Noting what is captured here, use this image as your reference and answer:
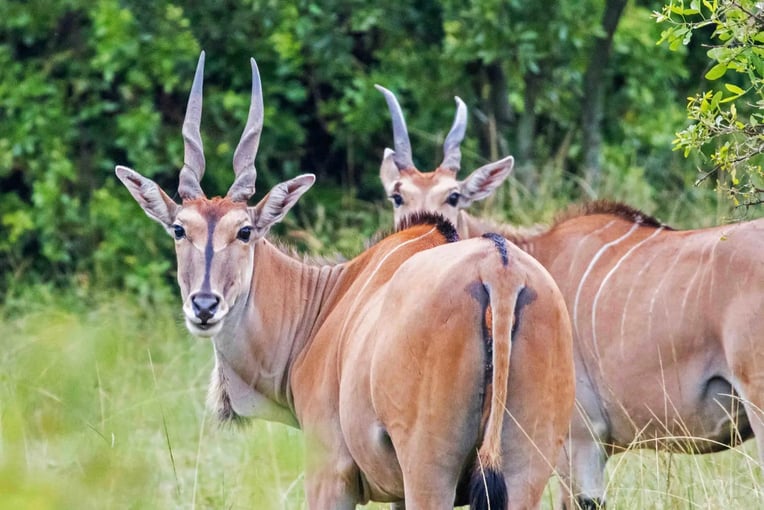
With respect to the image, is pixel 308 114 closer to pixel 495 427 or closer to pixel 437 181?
pixel 437 181

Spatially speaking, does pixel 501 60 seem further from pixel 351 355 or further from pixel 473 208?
pixel 351 355

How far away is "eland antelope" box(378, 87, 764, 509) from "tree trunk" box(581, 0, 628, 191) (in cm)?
326

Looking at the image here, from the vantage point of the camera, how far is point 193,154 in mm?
4066

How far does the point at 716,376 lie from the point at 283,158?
5.56 m

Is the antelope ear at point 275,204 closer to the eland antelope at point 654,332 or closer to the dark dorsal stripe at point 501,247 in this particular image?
the eland antelope at point 654,332

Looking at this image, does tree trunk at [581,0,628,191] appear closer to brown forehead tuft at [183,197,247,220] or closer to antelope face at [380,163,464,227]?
antelope face at [380,163,464,227]

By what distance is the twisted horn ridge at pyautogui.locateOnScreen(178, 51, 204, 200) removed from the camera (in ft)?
13.1

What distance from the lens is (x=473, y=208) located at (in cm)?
797

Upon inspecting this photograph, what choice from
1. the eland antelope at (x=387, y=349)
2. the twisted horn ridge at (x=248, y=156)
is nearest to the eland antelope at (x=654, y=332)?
the eland antelope at (x=387, y=349)

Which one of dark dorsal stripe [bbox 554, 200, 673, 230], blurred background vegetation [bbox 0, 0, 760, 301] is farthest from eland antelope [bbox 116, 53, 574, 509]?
blurred background vegetation [bbox 0, 0, 760, 301]

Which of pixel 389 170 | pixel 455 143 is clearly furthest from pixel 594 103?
pixel 389 170

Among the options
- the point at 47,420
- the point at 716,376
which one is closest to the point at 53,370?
the point at 47,420

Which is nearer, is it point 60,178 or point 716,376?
point 716,376

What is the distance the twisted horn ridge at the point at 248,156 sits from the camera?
3.97 metres
